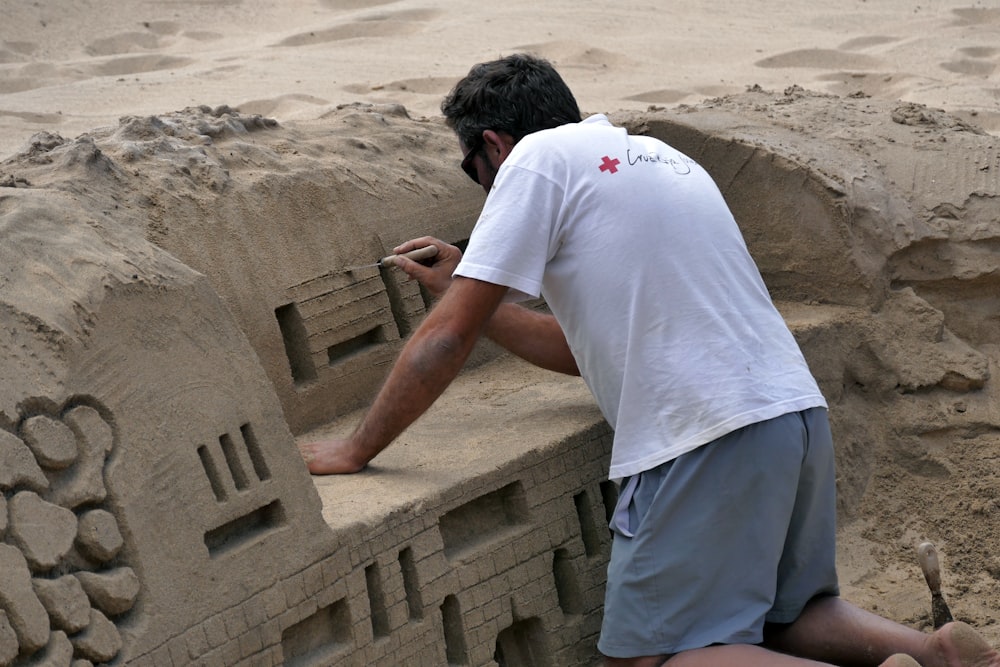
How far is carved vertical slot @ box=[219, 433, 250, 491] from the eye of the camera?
2678 mm

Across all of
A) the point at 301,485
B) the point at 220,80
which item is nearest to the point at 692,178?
the point at 301,485

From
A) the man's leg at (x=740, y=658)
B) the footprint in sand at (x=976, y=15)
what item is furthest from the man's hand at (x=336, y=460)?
the footprint in sand at (x=976, y=15)

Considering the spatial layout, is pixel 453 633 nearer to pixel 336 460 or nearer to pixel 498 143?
pixel 336 460

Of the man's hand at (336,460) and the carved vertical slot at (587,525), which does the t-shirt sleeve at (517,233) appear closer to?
the man's hand at (336,460)

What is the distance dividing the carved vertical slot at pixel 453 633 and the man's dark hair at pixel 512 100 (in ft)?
3.39

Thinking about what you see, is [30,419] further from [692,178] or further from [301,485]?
[692,178]

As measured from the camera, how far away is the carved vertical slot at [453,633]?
305 centimetres

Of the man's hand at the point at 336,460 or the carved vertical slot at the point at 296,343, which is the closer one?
the man's hand at the point at 336,460

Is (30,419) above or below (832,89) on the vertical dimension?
above

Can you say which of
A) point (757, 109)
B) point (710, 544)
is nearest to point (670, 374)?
point (710, 544)

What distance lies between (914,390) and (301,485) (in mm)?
2072

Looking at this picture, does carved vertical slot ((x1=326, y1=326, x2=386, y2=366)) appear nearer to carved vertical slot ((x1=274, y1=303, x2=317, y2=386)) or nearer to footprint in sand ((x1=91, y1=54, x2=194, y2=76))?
carved vertical slot ((x1=274, y1=303, x2=317, y2=386))

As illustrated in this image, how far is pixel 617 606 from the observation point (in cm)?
275

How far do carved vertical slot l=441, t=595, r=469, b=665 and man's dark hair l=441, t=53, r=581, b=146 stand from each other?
103 cm
